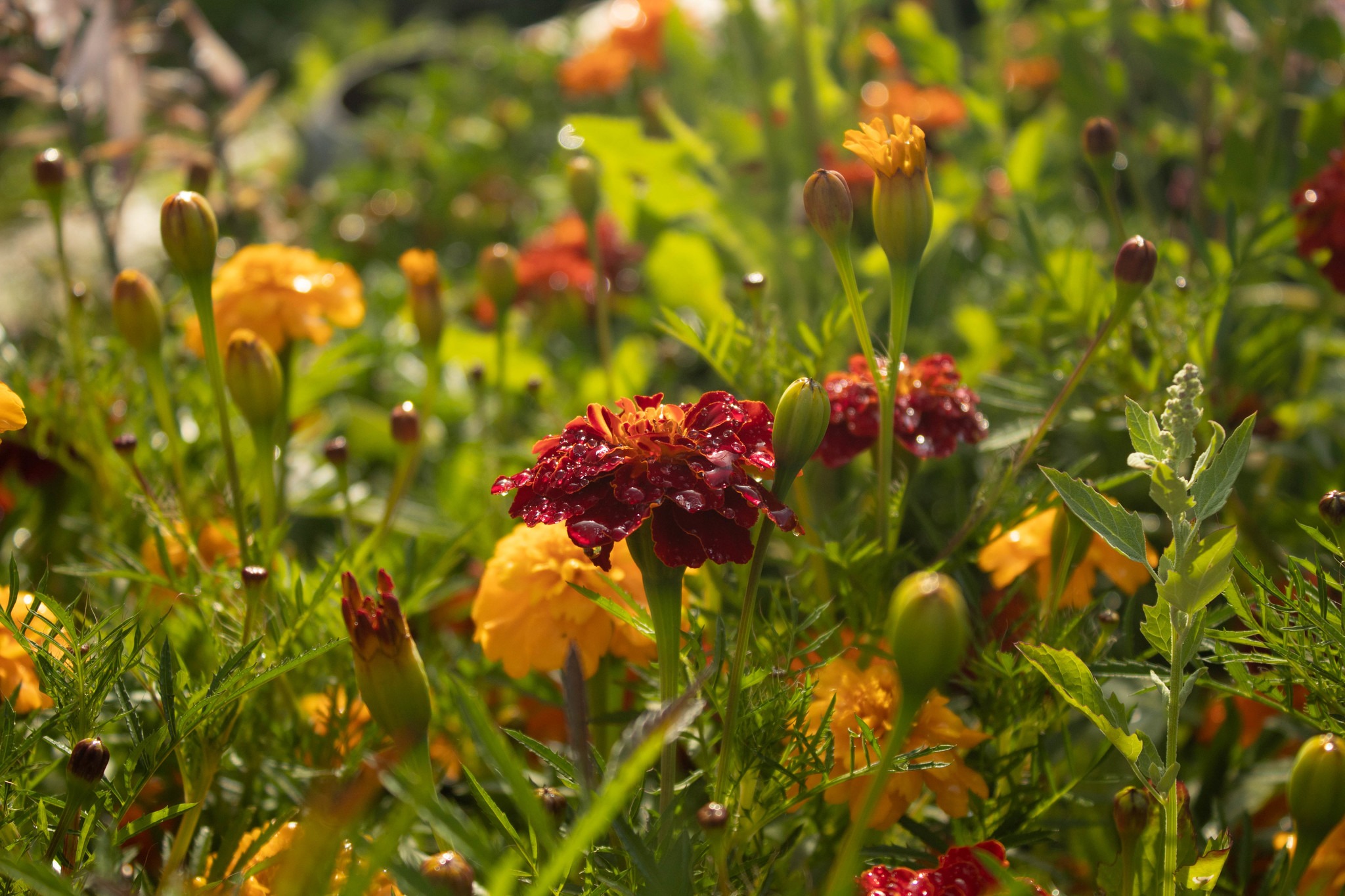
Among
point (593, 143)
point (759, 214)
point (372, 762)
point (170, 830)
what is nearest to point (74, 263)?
point (593, 143)

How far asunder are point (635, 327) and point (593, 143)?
1.15 ft

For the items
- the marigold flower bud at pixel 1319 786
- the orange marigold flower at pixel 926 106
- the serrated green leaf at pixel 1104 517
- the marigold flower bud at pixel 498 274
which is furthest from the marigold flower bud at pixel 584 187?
the orange marigold flower at pixel 926 106

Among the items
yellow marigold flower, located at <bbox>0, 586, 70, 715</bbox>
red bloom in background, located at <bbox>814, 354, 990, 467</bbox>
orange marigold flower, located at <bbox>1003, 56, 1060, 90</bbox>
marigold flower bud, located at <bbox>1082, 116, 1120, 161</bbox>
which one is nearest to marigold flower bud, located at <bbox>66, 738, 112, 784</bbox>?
yellow marigold flower, located at <bbox>0, 586, 70, 715</bbox>

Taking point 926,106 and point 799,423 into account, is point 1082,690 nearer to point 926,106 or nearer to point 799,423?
point 799,423

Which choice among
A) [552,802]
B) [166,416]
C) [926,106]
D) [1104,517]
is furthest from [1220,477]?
[926,106]

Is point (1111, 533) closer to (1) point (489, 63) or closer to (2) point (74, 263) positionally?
(2) point (74, 263)

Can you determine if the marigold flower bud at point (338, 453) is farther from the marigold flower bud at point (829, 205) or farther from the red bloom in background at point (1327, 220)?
the red bloom in background at point (1327, 220)

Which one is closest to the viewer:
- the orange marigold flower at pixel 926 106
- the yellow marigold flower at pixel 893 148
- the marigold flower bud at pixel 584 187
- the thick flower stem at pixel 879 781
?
the thick flower stem at pixel 879 781

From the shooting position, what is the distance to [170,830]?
0.51 meters

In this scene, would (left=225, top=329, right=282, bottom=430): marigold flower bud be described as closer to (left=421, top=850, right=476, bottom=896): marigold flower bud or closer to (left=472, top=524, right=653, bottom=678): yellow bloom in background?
(left=472, top=524, right=653, bottom=678): yellow bloom in background

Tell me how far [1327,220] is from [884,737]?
1.46 ft

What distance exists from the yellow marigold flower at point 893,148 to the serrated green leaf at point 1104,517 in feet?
0.45

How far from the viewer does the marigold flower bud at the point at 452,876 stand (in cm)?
32

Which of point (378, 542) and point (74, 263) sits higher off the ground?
point (378, 542)
